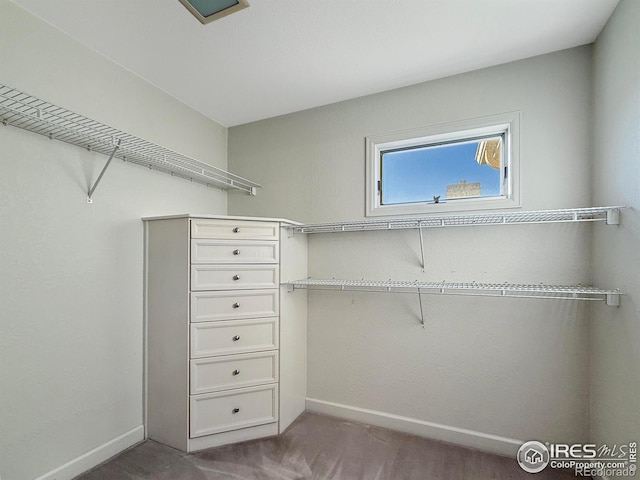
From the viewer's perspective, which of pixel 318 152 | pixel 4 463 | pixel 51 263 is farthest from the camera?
pixel 318 152

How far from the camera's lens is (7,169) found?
49.9 inches

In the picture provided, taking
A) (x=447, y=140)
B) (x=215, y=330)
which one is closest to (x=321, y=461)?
(x=215, y=330)

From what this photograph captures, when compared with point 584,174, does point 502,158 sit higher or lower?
higher

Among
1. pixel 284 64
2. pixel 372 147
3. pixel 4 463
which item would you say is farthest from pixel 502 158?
pixel 4 463

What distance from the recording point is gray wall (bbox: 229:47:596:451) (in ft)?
5.16

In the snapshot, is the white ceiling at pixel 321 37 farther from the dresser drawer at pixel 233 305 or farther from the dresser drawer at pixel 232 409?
the dresser drawer at pixel 232 409

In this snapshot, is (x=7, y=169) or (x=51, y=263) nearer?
(x=7, y=169)

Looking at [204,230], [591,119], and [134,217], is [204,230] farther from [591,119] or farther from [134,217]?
[591,119]

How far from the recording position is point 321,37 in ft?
4.98

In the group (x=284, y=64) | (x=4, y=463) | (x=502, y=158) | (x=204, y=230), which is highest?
(x=284, y=64)

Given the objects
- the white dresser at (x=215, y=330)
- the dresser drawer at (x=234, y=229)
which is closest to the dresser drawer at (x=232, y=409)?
the white dresser at (x=215, y=330)

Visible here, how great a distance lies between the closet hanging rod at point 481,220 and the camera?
1339mm

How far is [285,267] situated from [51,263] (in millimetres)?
1272

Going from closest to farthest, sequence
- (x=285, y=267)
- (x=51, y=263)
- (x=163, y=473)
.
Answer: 1. (x=51, y=263)
2. (x=163, y=473)
3. (x=285, y=267)
